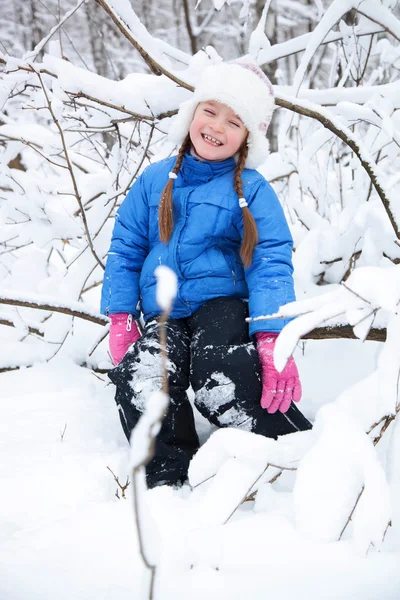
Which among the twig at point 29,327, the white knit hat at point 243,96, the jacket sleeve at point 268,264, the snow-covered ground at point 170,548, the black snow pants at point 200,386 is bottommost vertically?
the snow-covered ground at point 170,548

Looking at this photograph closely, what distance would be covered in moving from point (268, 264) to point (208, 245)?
243mm

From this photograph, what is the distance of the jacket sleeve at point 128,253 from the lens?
178 cm

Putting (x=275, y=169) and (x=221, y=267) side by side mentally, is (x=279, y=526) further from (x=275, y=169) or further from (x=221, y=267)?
(x=275, y=169)

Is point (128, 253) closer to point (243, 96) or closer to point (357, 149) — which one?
point (243, 96)

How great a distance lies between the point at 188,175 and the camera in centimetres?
175

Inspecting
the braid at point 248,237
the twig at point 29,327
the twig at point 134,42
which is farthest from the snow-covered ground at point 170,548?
the twig at point 134,42

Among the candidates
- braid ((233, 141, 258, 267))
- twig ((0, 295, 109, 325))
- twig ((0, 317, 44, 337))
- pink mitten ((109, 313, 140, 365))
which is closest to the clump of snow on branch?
braid ((233, 141, 258, 267))

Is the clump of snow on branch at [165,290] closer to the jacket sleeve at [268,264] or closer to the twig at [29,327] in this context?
the jacket sleeve at [268,264]

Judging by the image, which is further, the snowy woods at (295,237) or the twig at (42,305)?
the twig at (42,305)

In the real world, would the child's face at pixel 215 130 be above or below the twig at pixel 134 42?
below

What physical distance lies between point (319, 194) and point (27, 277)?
5.47ft

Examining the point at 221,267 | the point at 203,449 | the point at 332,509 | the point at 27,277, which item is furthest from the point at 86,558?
the point at 27,277

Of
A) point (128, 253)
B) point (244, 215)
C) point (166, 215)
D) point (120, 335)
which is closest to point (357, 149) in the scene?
point (244, 215)

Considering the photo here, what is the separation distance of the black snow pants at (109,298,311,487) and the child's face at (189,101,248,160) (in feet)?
1.87
